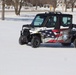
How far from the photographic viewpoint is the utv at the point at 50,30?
14305mm

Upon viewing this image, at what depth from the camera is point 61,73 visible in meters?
8.90

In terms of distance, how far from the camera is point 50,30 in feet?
47.0

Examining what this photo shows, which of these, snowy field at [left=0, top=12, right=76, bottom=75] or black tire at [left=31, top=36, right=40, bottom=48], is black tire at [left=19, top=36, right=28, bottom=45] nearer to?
snowy field at [left=0, top=12, right=76, bottom=75]

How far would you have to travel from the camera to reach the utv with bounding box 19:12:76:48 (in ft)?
46.9

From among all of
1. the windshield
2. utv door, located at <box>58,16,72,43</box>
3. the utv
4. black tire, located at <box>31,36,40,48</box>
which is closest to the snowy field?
black tire, located at <box>31,36,40,48</box>

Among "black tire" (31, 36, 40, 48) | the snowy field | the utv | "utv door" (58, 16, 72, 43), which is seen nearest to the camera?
the snowy field

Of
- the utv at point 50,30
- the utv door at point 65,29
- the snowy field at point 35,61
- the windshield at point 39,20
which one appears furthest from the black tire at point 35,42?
the utv door at point 65,29

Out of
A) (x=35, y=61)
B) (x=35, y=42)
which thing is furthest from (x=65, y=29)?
(x=35, y=61)

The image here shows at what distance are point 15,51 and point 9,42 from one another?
2.94m

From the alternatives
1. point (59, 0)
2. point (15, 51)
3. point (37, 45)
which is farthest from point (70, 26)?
point (59, 0)

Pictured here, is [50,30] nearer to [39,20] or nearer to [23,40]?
[39,20]

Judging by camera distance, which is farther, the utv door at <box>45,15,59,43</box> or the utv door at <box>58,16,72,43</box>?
the utv door at <box>58,16,72,43</box>

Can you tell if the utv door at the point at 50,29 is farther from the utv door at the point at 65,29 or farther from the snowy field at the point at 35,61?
the snowy field at the point at 35,61

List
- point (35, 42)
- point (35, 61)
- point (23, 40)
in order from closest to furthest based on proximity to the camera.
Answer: point (35, 61)
point (35, 42)
point (23, 40)
